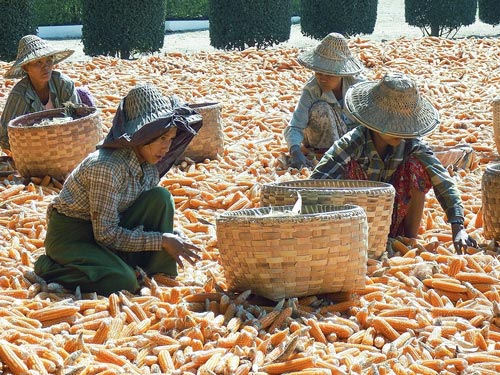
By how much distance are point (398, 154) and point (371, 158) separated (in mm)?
134

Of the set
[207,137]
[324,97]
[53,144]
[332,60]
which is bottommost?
[207,137]

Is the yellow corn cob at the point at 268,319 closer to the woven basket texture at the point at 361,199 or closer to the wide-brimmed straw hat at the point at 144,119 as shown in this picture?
the woven basket texture at the point at 361,199

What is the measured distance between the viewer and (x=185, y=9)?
22.4m

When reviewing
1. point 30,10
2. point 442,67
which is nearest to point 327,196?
point 442,67

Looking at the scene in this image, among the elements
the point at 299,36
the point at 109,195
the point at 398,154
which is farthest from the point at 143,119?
the point at 299,36

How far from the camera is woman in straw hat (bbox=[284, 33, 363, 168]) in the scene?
6.25m

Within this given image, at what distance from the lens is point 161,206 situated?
4.05 m

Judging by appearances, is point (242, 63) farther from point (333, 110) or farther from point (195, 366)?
point (195, 366)

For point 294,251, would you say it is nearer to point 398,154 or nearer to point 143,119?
point 143,119

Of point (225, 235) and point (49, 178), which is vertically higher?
point (225, 235)

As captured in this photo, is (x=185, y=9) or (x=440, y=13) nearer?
(x=440, y=13)

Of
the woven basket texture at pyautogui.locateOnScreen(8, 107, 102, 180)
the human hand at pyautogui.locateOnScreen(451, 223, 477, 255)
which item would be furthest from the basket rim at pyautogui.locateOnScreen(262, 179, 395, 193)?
the woven basket texture at pyautogui.locateOnScreen(8, 107, 102, 180)

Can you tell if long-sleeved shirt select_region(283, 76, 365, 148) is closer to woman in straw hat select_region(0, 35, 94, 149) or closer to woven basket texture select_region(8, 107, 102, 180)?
woven basket texture select_region(8, 107, 102, 180)

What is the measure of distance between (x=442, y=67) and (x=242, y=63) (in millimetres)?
2089
